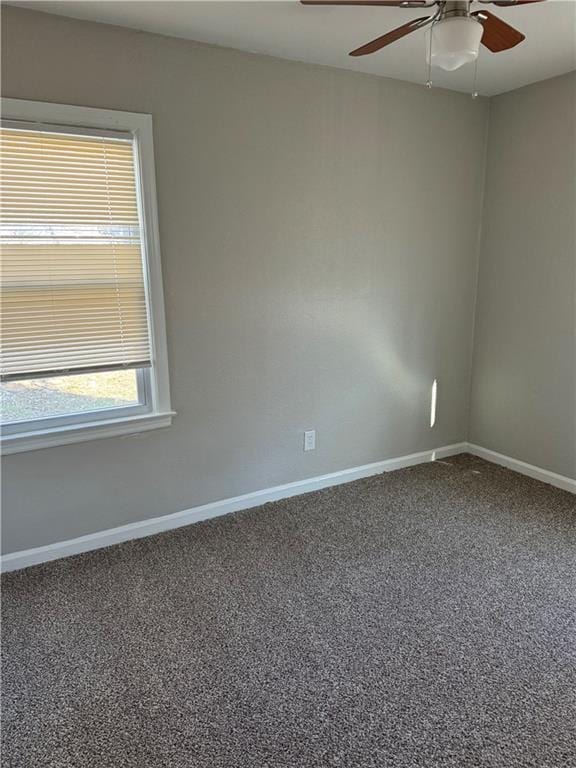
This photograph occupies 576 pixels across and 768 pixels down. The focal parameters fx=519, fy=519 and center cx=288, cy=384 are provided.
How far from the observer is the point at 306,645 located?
2016mm

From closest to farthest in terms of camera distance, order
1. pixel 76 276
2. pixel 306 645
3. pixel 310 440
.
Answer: pixel 306 645, pixel 76 276, pixel 310 440

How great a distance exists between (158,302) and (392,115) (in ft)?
5.95

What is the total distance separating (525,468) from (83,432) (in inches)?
111

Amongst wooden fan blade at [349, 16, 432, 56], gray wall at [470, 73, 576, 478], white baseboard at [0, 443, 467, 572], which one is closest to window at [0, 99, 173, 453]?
white baseboard at [0, 443, 467, 572]

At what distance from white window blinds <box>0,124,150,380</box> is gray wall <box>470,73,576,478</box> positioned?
2.39m

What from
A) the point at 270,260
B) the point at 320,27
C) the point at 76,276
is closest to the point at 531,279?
the point at 270,260

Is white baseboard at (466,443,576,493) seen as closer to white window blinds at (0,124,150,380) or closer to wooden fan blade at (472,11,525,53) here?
wooden fan blade at (472,11,525,53)

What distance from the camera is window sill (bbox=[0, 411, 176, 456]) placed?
7.83 ft

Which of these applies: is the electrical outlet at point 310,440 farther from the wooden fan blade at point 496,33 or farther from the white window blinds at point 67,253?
the wooden fan blade at point 496,33

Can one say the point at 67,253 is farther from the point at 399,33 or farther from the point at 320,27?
the point at 399,33

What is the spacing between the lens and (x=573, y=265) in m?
3.10

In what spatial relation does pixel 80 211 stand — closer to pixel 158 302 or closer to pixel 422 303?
pixel 158 302

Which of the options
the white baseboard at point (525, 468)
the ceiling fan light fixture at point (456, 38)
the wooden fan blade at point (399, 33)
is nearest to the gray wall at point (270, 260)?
the white baseboard at point (525, 468)

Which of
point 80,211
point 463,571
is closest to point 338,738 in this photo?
point 463,571
